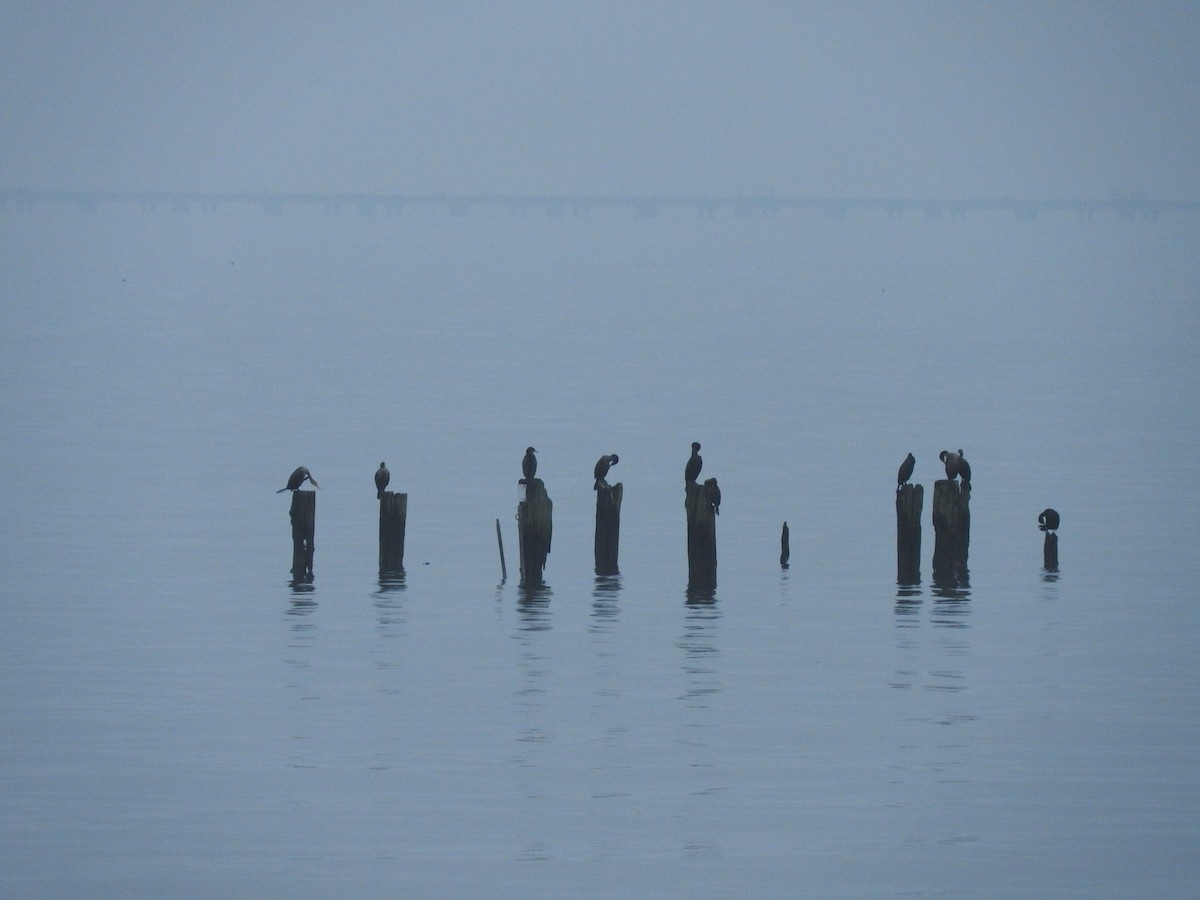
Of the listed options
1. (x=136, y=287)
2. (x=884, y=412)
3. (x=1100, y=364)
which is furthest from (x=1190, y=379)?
(x=136, y=287)

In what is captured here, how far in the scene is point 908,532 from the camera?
33406 mm

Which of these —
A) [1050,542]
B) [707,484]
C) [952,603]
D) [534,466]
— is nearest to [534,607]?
[534,466]

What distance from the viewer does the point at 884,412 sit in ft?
221

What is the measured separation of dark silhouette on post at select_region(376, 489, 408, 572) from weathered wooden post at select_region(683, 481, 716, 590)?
3.85m

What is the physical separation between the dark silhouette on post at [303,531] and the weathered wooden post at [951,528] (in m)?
8.29

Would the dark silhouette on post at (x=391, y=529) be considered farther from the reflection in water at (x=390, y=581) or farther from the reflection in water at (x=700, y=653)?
the reflection in water at (x=700, y=653)

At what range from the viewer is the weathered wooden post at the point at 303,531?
33.8 metres

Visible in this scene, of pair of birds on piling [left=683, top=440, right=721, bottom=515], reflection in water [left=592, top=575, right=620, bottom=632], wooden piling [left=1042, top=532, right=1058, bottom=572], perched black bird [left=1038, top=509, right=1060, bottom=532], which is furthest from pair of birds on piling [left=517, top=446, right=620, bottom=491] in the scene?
wooden piling [left=1042, top=532, right=1058, bottom=572]

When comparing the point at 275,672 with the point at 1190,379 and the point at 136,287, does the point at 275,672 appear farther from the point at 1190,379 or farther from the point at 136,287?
the point at 136,287

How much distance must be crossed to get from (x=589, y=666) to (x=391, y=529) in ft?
19.0

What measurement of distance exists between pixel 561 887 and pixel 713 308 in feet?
403

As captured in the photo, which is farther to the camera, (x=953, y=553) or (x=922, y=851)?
(x=953, y=553)

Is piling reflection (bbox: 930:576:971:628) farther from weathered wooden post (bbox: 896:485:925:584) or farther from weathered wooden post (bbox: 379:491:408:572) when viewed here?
weathered wooden post (bbox: 379:491:408:572)

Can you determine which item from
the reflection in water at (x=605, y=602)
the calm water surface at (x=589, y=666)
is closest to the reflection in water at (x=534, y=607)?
the calm water surface at (x=589, y=666)
